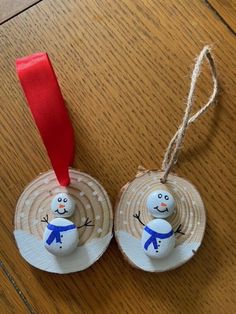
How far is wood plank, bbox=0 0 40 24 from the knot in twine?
0.19 meters

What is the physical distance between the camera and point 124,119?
564 millimetres

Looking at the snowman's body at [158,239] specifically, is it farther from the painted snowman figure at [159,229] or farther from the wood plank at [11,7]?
the wood plank at [11,7]

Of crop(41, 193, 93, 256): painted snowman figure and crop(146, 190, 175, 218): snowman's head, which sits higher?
crop(41, 193, 93, 256): painted snowman figure

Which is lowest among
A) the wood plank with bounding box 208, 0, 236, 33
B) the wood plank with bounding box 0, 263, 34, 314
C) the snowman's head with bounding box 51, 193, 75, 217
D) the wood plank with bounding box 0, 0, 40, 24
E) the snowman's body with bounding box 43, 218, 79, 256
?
the wood plank with bounding box 0, 263, 34, 314

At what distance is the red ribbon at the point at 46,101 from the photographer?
51cm

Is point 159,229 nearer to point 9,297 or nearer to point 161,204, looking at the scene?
point 161,204

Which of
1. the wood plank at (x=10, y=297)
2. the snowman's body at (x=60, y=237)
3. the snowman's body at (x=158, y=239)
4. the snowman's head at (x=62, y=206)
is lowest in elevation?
the snowman's body at (x=158, y=239)

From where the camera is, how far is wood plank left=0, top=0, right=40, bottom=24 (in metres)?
0.57

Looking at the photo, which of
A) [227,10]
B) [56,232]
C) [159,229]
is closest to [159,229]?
[159,229]

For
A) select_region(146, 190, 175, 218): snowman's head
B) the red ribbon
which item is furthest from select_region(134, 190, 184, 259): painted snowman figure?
→ the red ribbon

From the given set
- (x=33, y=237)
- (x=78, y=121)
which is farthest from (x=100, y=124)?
(x=33, y=237)

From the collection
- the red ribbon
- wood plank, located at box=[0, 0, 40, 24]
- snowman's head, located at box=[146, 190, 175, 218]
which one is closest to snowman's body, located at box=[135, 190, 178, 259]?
snowman's head, located at box=[146, 190, 175, 218]

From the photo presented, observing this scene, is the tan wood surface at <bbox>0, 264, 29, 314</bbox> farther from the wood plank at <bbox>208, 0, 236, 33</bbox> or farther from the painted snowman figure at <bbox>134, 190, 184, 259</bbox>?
the wood plank at <bbox>208, 0, 236, 33</bbox>

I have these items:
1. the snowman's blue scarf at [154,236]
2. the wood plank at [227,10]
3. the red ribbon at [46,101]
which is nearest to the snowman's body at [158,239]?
the snowman's blue scarf at [154,236]
